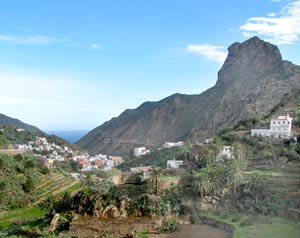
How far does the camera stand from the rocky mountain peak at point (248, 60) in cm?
10475

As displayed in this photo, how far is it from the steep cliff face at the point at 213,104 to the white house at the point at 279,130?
40.6 m

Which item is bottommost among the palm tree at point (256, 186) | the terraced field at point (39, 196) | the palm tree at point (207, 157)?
the terraced field at point (39, 196)

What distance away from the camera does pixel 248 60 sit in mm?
108188

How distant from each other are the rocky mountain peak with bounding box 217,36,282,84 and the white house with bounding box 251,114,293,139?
2622 inches

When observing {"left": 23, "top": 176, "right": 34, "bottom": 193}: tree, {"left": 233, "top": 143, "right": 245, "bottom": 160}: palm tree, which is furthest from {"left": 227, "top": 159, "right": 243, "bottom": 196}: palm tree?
{"left": 23, "top": 176, "right": 34, "bottom": 193}: tree

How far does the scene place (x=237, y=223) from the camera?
22.2 metres

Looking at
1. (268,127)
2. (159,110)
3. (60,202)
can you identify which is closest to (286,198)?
(60,202)

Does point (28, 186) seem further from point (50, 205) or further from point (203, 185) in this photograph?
point (203, 185)

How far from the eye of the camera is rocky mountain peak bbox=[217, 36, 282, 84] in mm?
104750

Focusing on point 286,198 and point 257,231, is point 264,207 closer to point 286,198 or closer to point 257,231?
point 286,198

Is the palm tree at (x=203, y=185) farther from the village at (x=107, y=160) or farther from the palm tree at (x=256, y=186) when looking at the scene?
the village at (x=107, y=160)

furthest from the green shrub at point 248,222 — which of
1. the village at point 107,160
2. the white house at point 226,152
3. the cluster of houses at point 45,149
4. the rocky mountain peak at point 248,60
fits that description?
the rocky mountain peak at point 248,60

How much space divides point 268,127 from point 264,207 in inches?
710

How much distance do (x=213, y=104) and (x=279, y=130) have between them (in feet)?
195
